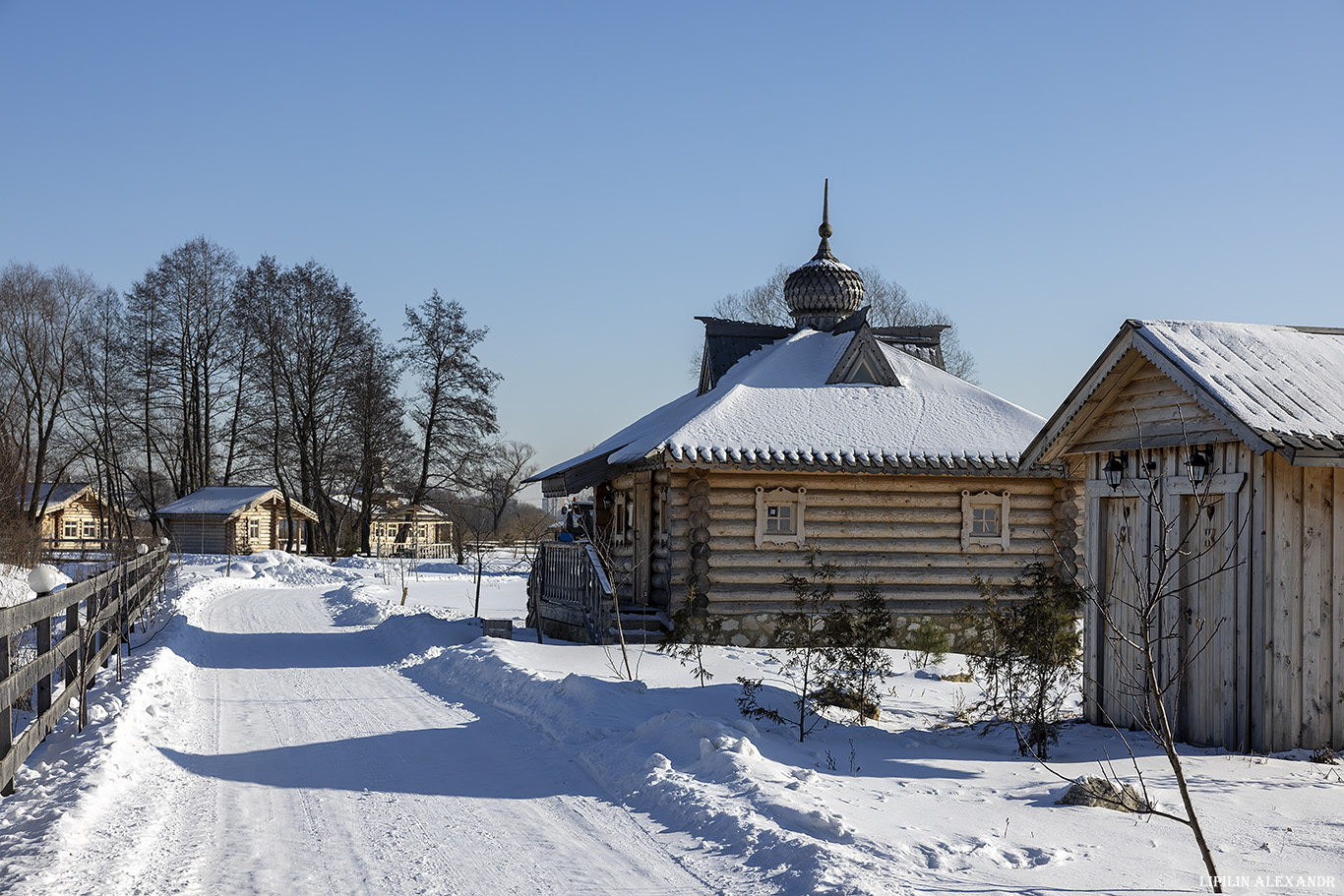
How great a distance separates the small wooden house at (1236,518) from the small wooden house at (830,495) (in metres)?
6.55

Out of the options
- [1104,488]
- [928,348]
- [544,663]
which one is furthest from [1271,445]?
[928,348]

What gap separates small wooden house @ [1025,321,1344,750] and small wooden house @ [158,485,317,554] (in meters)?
45.9

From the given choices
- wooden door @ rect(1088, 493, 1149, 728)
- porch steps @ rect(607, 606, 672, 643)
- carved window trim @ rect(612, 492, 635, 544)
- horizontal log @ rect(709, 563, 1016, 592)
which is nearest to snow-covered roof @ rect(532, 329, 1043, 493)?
carved window trim @ rect(612, 492, 635, 544)

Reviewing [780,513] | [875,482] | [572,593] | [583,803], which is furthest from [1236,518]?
Result: [572,593]

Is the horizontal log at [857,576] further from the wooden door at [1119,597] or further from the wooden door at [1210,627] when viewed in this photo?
the wooden door at [1210,627]

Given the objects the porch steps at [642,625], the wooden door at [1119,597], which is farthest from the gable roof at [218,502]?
the wooden door at [1119,597]

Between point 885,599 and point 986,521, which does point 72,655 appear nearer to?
point 885,599

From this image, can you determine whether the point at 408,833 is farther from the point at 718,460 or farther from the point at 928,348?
the point at 928,348

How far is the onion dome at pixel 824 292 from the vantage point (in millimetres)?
23969

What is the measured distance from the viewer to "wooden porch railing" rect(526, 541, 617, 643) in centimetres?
1708

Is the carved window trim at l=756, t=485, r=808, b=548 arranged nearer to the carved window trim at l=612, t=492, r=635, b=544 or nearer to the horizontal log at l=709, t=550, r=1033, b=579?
the horizontal log at l=709, t=550, r=1033, b=579

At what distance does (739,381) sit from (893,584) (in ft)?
15.6

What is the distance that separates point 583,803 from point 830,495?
11404 mm

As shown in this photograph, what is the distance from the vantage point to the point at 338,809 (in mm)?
6773
